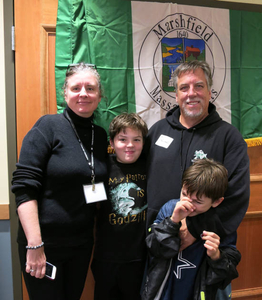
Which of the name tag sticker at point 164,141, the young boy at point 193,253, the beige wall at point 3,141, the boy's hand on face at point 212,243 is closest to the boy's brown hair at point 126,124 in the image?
the name tag sticker at point 164,141

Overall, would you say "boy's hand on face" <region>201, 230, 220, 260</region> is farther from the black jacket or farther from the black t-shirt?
the black t-shirt

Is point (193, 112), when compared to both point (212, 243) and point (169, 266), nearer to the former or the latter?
point (212, 243)

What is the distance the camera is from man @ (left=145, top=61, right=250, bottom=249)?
123 cm

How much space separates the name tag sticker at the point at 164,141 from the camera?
1405 mm

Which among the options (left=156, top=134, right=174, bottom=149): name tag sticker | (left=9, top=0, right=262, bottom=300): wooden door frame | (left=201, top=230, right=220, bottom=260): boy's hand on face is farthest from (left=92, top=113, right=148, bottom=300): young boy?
(left=9, top=0, right=262, bottom=300): wooden door frame

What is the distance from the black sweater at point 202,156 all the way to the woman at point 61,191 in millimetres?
334

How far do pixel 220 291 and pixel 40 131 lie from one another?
1.27m

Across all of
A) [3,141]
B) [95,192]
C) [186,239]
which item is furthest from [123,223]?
[3,141]


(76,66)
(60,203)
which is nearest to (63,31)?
(76,66)

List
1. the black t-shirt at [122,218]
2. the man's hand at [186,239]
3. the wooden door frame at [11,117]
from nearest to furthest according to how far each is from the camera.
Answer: the man's hand at [186,239] → the black t-shirt at [122,218] → the wooden door frame at [11,117]

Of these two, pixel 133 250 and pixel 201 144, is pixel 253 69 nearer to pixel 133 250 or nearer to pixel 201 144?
pixel 201 144

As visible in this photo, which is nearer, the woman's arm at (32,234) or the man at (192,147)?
the woman's arm at (32,234)

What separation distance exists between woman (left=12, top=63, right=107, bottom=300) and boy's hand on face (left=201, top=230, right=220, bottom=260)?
0.61 meters

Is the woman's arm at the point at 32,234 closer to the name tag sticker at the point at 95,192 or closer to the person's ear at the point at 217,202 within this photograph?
the name tag sticker at the point at 95,192
